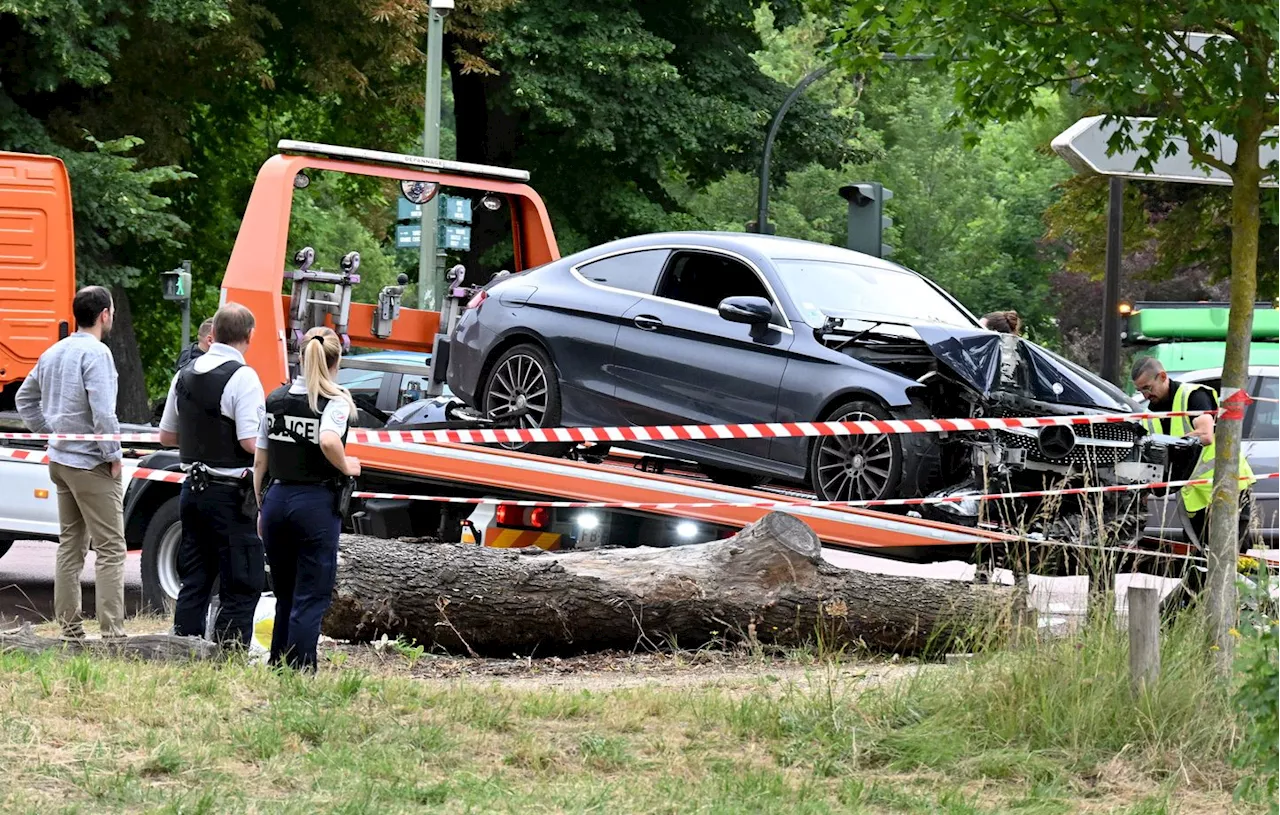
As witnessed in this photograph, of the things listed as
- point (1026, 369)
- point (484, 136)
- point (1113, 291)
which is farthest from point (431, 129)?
point (1026, 369)

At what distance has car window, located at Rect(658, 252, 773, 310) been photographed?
10035 mm

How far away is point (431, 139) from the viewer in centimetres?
1997

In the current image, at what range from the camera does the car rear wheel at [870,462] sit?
9.11 meters

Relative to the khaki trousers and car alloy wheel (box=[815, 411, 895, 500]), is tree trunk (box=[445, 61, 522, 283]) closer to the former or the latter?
the khaki trousers

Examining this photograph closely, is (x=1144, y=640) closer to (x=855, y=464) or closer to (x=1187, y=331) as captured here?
(x=855, y=464)

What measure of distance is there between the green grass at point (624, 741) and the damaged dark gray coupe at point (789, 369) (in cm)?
231

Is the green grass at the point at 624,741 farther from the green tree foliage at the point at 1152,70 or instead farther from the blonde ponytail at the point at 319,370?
the blonde ponytail at the point at 319,370

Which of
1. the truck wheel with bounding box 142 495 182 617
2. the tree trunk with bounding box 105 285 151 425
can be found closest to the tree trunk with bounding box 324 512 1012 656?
the truck wheel with bounding box 142 495 182 617

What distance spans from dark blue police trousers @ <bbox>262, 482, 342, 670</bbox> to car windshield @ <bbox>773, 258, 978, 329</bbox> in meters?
3.34

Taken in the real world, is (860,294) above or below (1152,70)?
below

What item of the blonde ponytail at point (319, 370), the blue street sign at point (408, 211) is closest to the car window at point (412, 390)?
the blue street sign at point (408, 211)

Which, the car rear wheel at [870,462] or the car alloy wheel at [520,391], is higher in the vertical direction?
the car alloy wheel at [520,391]

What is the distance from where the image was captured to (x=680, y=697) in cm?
699

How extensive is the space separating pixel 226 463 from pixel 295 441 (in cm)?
78
